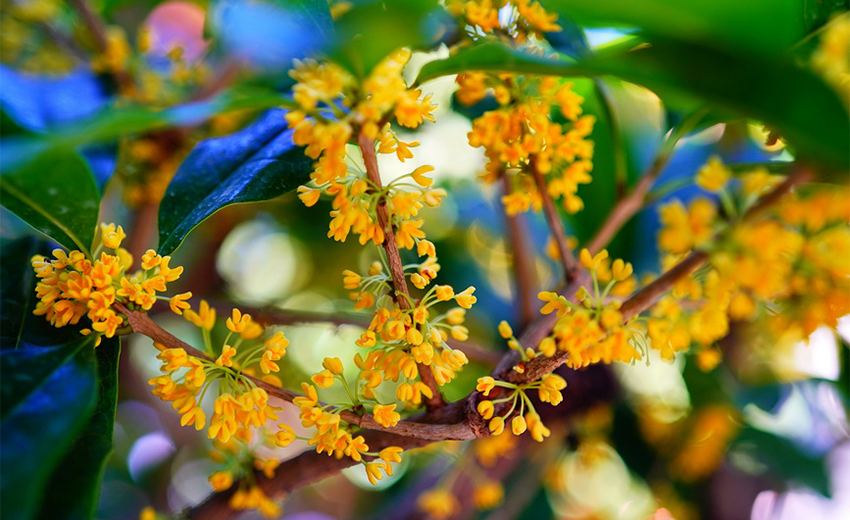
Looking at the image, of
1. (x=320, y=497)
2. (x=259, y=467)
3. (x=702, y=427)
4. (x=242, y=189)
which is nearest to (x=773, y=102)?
(x=242, y=189)

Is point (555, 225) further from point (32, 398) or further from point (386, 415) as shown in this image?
point (32, 398)

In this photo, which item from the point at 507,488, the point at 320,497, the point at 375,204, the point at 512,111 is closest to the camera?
the point at 375,204

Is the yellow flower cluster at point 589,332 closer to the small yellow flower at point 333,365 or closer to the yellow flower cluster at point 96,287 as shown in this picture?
the small yellow flower at point 333,365

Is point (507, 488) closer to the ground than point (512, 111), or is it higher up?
closer to the ground

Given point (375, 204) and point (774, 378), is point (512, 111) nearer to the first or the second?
point (375, 204)

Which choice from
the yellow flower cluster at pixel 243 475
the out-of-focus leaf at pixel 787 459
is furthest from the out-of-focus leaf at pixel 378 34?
the out-of-focus leaf at pixel 787 459

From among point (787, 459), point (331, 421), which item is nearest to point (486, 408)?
point (331, 421)
